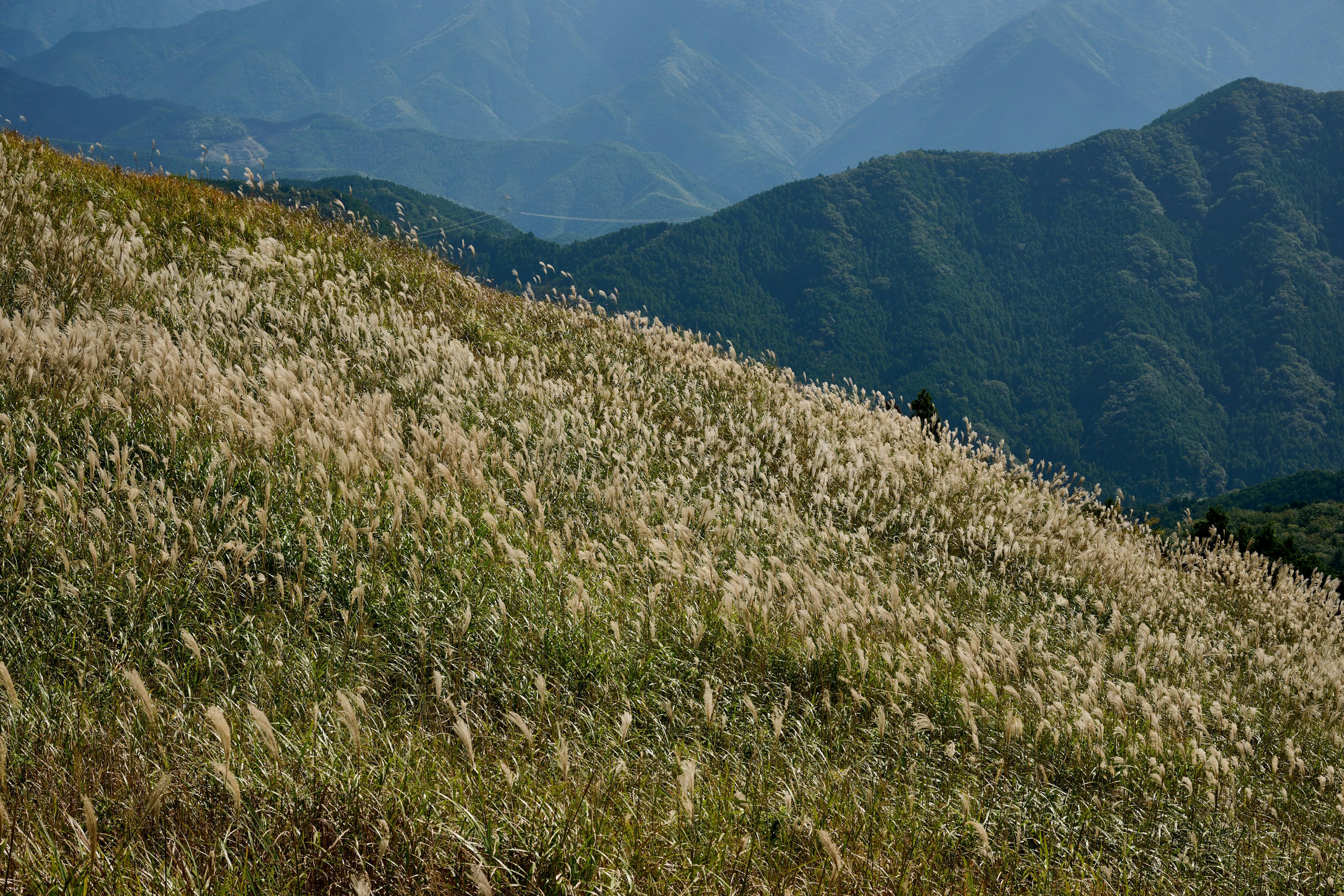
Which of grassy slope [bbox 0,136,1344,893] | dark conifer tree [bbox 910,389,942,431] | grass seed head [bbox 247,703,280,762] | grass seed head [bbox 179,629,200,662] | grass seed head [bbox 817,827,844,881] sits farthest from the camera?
dark conifer tree [bbox 910,389,942,431]

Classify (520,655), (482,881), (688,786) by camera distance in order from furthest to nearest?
(520,655)
(688,786)
(482,881)

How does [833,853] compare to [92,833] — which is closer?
[92,833]

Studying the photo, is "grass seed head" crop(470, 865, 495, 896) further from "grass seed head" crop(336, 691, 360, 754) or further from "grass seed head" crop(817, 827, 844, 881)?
"grass seed head" crop(817, 827, 844, 881)

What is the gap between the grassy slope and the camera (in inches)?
87.7

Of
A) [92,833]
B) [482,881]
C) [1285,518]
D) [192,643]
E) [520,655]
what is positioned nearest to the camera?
[92,833]

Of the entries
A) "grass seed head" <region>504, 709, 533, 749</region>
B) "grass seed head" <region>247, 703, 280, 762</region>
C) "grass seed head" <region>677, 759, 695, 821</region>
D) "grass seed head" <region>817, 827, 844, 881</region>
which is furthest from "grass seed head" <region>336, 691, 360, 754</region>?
"grass seed head" <region>817, 827, 844, 881</region>

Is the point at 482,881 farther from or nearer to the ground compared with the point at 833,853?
nearer to the ground

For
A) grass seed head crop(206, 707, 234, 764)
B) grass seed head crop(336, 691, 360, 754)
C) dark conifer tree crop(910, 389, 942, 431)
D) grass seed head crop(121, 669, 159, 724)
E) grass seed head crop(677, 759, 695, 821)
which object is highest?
dark conifer tree crop(910, 389, 942, 431)

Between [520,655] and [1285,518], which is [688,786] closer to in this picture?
[520,655]

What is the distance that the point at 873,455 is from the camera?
7.64 metres

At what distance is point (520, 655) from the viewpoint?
131 inches

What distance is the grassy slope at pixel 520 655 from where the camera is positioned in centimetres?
223

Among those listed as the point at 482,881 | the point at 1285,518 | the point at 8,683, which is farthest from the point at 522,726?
the point at 1285,518

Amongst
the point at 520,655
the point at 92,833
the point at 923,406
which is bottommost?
the point at 520,655
